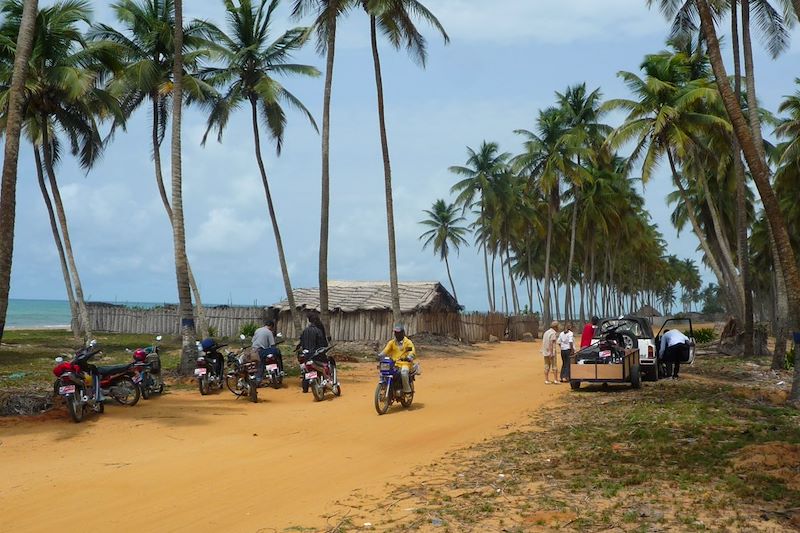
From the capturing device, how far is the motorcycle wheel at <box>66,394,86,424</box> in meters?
11.3

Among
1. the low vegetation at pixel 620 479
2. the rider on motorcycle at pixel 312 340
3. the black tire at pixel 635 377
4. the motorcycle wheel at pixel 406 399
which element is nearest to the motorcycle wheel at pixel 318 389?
the rider on motorcycle at pixel 312 340

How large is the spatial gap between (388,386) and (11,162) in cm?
729

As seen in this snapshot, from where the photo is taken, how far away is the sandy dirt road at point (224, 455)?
6.58 meters

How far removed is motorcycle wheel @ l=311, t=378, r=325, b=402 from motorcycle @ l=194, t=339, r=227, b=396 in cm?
232

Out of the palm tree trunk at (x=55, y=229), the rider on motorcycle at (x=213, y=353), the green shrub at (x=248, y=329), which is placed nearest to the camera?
the rider on motorcycle at (x=213, y=353)

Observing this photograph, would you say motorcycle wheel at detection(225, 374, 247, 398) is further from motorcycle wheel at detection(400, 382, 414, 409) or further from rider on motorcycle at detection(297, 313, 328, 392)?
motorcycle wheel at detection(400, 382, 414, 409)

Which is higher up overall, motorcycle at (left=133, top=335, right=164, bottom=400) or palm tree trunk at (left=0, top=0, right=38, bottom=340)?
palm tree trunk at (left=0, top=0, right=38, bottom=340)

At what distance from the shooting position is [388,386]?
41.6ft

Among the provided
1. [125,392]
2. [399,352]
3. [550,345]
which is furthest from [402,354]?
[550,345]

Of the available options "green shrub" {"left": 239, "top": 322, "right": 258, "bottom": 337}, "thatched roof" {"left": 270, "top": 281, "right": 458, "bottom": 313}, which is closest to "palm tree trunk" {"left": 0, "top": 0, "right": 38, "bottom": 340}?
"green shrub" {"left": 239, "top": 322, "right": 258, "bottom": 337}

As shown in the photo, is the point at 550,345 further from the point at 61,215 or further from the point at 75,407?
the point at 61,215

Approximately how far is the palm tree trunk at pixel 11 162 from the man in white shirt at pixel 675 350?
14194 millimetres

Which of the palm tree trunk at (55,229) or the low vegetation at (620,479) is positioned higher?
the palm tree trunk at (55,229)

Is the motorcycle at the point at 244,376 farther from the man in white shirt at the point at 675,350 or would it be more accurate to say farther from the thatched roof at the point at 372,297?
the thatched roof at the point at 372,297
